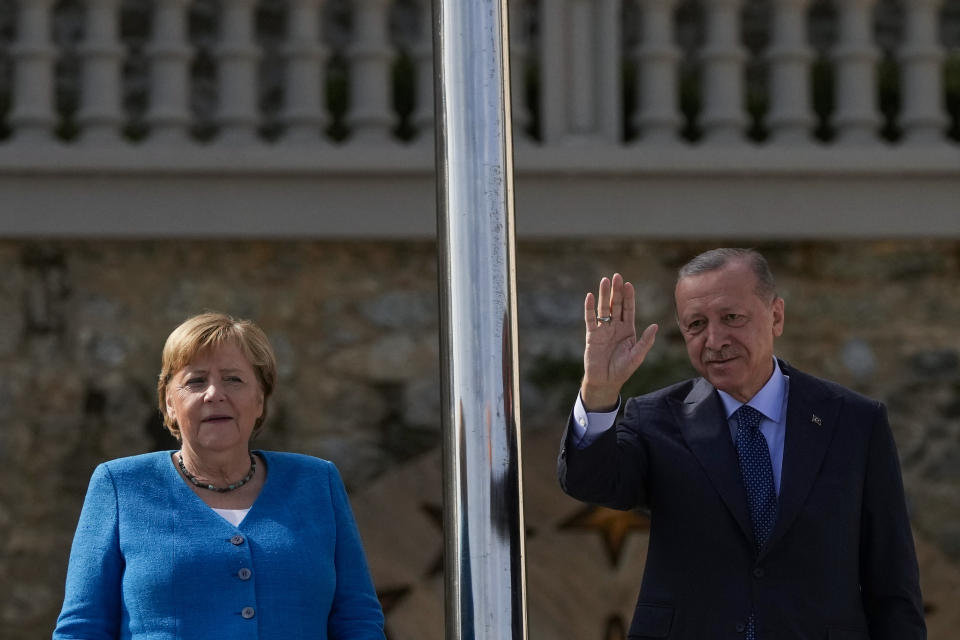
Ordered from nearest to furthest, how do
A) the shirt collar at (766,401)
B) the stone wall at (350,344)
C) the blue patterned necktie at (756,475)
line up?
the blue patterned necktie at (756,475), the shirt collar at (766,401), the stone wall at (350,344)

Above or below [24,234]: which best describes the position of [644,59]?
above

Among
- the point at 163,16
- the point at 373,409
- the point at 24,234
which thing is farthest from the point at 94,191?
the point at 373,409

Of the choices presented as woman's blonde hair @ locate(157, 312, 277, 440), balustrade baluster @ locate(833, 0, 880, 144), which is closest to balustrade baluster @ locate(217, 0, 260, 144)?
balustrade baluster @ locate(833, 0, 880, 144)

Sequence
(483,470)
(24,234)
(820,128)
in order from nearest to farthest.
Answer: (483,470) < (24,234) < (820,128)

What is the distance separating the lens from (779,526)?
2121mm

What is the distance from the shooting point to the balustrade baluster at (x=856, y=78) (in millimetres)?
4586

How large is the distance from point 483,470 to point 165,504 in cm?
102

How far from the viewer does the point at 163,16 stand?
453cm

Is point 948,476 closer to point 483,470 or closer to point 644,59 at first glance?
point 644,59

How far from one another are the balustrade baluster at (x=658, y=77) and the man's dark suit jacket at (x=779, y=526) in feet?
7.94

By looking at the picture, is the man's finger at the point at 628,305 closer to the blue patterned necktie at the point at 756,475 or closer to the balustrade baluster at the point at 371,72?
the blue patterned necktie at the point at 756,475

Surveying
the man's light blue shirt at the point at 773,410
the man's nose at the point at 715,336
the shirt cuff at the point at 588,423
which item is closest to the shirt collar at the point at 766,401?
the man's light blue shirt at the point at 773,410

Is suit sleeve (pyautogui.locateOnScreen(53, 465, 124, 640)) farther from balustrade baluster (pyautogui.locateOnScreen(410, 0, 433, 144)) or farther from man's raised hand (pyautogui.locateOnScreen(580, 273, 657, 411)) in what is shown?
balustrade baluster (pyautogui.locateOnScreen(410, 0, 433, 144))

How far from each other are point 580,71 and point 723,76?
479 millimetres
